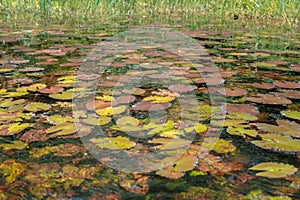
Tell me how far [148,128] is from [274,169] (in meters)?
0.39

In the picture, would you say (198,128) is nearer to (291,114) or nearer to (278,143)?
(278,143)

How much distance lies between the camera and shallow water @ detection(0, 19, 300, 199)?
670 mm

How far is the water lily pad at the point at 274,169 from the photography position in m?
0.69

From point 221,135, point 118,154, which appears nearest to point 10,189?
point 118,154

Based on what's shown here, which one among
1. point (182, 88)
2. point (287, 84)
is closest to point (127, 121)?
point (182, 88)

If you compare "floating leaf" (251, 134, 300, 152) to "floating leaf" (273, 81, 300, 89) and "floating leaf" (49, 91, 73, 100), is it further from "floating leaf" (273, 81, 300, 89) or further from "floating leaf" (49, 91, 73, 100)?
"floating leaf" (49, 91, 73, 100)

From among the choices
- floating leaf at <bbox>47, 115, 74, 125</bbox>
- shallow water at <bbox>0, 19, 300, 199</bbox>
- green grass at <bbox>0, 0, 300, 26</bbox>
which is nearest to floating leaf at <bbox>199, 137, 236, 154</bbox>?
shallow water at <bbox>0, 19, 300, 199</bbox>

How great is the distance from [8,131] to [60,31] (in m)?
2.49

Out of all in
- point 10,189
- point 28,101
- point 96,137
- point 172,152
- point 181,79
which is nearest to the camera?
point 10,189

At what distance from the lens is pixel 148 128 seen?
97 centimetres

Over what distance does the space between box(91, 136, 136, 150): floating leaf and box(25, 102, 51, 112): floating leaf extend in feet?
1.14

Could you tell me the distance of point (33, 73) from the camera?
165 cm

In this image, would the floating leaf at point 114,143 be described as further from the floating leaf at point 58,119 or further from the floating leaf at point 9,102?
the floating leaf at point 9,102

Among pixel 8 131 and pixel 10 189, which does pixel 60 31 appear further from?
pixel 10 189
